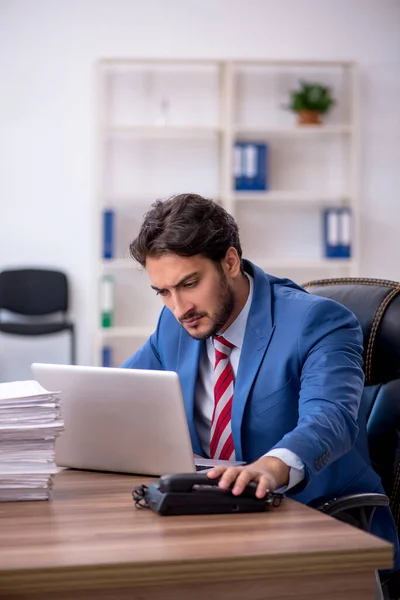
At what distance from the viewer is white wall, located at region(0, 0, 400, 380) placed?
6.00 m

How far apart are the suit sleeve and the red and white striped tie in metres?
0.19

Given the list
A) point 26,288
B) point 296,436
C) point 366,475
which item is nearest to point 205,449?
point 366,475

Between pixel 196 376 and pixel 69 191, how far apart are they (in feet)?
14.3

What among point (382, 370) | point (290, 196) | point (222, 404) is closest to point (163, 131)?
point (290, 196)

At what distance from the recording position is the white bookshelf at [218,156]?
19.9ft

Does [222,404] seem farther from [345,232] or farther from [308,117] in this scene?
[308,117]

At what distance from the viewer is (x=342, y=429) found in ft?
5.12

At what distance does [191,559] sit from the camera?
40.6 inches

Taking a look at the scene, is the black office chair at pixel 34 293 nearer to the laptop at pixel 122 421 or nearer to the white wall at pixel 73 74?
the white wall at pixel 73 74

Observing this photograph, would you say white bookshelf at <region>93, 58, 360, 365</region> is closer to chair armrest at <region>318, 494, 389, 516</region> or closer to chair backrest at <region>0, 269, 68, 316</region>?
chair backrest at <region>0, 269, 68, 316</region>

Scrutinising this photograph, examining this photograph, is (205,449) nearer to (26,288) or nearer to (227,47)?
(26,288)

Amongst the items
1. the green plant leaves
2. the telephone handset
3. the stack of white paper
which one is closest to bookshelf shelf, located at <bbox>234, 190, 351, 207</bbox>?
the green plant leaves

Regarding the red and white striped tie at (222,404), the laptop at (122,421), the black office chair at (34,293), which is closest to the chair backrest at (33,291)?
the black office chair at (34,293)

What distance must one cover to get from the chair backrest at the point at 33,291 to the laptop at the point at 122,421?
4.17m
